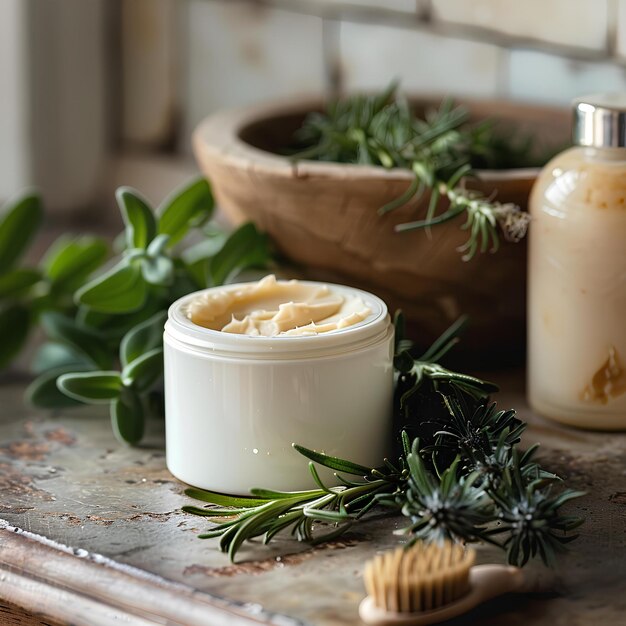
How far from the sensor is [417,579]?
38 centimetres

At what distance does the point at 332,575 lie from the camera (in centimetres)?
43

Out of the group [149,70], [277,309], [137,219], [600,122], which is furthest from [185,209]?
[149,70]

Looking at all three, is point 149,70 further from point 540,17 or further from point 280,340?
point 280,340

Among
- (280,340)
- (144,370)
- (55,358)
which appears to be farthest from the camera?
(55,358)

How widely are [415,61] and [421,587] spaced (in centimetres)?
58

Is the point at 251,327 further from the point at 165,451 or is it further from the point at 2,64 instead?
the point at 2,64

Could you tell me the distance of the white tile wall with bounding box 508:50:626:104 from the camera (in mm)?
762

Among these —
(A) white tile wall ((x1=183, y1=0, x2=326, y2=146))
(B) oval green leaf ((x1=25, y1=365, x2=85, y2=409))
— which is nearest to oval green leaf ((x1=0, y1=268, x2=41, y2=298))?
(B) oval green leaf ((x1=25, y1=365, x2=85, y2=409))

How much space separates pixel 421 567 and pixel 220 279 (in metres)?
0.30

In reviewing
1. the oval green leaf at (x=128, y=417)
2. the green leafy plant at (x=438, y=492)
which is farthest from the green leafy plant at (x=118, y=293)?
the green leafy plant at (x=438, y=492)

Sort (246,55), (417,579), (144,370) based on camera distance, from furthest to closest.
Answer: (246,55), (144,370), (417,579)

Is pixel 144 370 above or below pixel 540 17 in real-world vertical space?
below

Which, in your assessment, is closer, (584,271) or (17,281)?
(584,271)

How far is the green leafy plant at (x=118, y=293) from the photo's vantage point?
23.3 inches
